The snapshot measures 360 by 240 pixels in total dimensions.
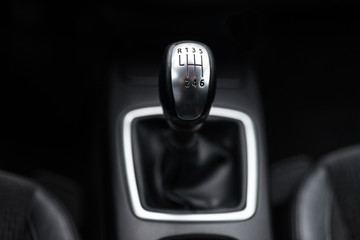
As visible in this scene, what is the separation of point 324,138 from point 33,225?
0.77 meters

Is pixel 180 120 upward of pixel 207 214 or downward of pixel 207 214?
upward

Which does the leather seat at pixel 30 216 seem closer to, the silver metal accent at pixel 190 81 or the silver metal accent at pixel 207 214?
the silver metal accent at pixel 207 214

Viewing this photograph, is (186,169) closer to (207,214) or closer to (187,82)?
(207,214)

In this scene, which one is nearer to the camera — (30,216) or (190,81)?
(190,81)

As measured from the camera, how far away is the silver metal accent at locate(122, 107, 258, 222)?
729 mm

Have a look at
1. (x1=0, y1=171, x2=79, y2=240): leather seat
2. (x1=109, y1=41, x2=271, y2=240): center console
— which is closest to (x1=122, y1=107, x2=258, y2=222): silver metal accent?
(x1=109, y1=41, x2=271, y2=240): center console

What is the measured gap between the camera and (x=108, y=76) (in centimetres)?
88

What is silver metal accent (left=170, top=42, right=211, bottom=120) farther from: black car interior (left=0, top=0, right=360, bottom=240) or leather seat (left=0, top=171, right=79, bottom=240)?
leather seat (left=0, top=171, right=79, bottom=240)

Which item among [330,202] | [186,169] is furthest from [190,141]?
[330,202]

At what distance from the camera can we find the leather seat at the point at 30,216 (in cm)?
75

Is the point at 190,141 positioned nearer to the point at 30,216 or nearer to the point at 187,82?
the point at 187,82

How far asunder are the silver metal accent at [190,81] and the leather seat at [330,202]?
0.25 m

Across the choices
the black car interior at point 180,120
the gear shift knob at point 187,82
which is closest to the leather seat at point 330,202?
the black car interior at point 180,120

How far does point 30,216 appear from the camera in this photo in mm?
767
